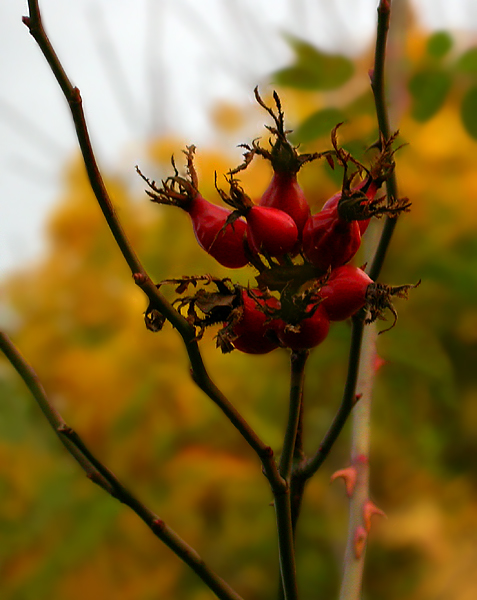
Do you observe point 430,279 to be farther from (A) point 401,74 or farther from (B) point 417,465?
(B) point 417,465

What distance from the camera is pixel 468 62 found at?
995 mm

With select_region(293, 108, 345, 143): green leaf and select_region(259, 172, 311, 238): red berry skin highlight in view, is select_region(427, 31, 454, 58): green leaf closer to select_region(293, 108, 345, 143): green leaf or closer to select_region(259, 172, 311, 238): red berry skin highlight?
select_region(293, 108, 345, 143): green leaf

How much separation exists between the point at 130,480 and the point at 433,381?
21.8 inches

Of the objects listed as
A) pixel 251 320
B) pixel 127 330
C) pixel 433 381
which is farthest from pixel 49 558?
pixel 251 320

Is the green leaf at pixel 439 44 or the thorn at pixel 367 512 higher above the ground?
the green leaf at pixel 439 44

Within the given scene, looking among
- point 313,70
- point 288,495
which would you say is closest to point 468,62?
point 313,70

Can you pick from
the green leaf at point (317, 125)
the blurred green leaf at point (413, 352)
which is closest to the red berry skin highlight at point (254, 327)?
the green leaf at point (317, 125)

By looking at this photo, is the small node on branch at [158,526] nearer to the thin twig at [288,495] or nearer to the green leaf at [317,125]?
the thin twig at [288,495]

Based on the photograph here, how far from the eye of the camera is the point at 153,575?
134 centimetres

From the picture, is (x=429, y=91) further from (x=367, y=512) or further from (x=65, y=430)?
(x=65, y=430)

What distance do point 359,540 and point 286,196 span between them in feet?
0.97

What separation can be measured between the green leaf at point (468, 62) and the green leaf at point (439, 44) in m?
0.03

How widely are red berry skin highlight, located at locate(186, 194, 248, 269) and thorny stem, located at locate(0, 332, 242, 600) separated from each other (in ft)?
0.54

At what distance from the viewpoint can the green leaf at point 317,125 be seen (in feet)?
2.79
